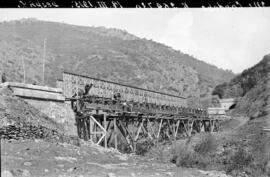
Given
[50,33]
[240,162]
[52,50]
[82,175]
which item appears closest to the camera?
[82,175]

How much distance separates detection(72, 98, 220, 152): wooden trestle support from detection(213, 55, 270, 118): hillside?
4.74 metres

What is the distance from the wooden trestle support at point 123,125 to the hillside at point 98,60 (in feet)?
54.5

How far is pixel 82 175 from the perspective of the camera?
991 cm

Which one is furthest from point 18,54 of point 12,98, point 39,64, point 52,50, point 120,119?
point 12,98

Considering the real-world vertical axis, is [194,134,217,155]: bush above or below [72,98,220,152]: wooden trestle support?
below

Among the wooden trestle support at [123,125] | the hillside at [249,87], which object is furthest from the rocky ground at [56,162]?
the hillside at [249,87]

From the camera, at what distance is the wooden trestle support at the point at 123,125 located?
2041cm

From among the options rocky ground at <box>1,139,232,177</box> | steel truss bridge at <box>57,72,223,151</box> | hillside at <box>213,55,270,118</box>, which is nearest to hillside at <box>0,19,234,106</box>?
hillside at <box>213,55,270,118</box>

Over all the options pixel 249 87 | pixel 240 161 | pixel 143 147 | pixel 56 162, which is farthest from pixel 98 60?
pixel 56 162

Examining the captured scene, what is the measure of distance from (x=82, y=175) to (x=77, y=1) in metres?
4.87

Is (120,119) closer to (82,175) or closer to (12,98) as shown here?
(12,98)

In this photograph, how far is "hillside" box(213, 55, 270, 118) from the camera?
38.7 m

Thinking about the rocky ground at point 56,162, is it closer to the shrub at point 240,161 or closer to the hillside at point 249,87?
the shrub at point 240,161

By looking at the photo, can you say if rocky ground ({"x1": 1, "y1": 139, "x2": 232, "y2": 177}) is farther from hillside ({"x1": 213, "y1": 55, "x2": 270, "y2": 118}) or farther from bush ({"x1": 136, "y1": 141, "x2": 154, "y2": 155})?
hillside ({"x1": 213, "y1": 55, "x2": 270, "y2": 118})
